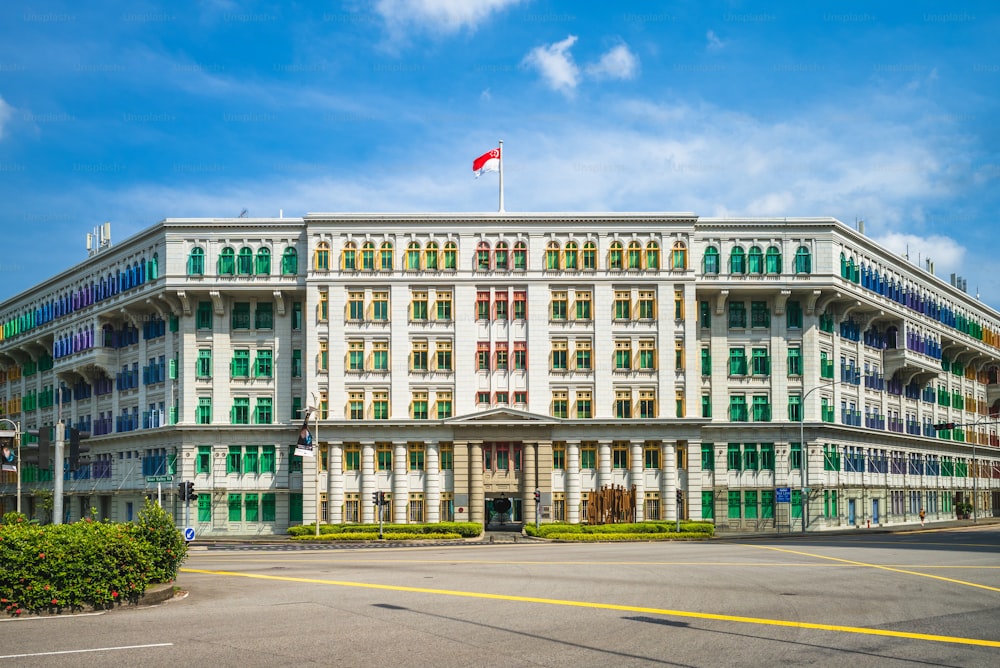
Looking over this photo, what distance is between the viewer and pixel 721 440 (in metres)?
71.5

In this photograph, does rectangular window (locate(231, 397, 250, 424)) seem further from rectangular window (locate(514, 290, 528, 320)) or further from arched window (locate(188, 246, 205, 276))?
rectangular window (locate(514, 290, 528, 320))

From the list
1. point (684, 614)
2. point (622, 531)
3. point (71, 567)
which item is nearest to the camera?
point (684, 614)

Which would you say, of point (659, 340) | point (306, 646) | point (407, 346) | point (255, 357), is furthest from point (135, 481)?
point (306, 646)

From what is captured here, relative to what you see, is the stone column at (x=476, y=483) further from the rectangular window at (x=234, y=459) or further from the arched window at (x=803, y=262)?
the arched window at (x=803, y=262)

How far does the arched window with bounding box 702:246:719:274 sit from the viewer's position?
7150 centimetres

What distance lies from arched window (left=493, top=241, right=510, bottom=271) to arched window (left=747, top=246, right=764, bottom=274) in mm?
16394

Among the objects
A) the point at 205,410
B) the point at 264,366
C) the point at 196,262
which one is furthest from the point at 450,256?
the point at 205,410

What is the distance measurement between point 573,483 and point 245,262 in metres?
26.2

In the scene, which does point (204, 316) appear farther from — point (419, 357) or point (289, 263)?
point (419, 357)

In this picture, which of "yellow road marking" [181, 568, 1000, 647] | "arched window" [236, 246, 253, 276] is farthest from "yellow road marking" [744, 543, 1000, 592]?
"arched window" [236, 246, 253, 276]

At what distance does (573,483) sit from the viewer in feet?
225

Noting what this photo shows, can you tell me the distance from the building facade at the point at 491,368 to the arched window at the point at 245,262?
0.09m

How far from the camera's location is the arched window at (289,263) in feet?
232

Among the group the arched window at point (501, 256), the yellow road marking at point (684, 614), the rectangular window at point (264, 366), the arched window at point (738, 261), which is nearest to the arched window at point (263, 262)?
the rectangular window at point (264, 366)
